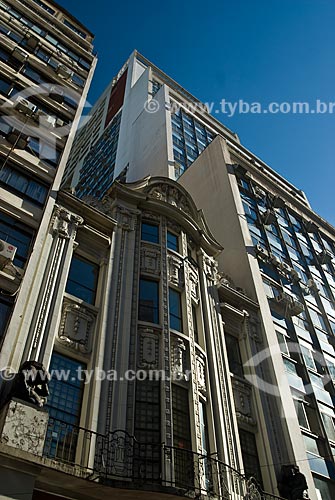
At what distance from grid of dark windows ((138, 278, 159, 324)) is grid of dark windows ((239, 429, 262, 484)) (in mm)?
5235

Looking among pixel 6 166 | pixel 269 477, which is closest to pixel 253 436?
pixel 269 477

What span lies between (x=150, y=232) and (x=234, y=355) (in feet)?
20.2

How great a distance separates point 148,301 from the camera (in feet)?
51.5

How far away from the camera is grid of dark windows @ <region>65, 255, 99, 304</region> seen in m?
14.8

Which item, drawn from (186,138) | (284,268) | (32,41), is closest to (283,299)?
(284,268)

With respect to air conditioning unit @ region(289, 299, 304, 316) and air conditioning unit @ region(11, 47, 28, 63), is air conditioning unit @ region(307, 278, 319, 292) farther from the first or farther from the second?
air conditioning unit @ region(11, 47, 28, 63)

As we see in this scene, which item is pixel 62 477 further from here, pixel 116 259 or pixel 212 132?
pixel 212 132

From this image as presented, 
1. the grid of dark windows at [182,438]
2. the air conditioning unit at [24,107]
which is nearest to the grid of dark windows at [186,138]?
the air conditioning unit at [24,107]

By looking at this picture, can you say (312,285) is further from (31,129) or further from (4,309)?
(4,309)

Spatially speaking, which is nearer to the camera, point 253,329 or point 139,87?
point 253,329

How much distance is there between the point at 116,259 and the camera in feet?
53.3

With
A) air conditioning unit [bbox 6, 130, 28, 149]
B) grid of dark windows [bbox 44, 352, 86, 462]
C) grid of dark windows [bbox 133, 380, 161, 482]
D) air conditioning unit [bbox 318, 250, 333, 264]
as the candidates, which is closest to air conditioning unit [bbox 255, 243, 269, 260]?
air conditioning unit [bbox 318, 250, 333, 264]

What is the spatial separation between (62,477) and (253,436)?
28.8ft

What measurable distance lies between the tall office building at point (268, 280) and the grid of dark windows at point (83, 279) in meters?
6.38
